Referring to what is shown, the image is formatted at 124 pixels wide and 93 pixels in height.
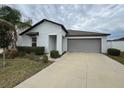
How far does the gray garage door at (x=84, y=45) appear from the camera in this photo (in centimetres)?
2356

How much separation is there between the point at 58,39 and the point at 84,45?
6730 millimetres

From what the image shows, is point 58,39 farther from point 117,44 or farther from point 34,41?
point 117,44

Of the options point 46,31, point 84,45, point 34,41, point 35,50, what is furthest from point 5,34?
point 84,45

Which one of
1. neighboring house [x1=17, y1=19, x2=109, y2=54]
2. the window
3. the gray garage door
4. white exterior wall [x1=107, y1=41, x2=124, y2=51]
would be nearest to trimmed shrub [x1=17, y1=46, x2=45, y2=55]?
neighboring house [x1=17, y1=19, x2=109, y2=54]

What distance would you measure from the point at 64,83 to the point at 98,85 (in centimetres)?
138

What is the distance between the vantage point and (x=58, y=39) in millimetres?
18594

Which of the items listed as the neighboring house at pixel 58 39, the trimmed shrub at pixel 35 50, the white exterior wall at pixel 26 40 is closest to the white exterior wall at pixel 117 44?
the neighboring house at pixel 58 39

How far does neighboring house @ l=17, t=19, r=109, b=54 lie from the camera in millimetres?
19141

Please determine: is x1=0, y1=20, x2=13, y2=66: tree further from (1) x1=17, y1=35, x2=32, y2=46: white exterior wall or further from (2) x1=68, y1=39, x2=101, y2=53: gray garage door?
(2) x1=68, y1=39, x2=101, y2=53: gray garage door

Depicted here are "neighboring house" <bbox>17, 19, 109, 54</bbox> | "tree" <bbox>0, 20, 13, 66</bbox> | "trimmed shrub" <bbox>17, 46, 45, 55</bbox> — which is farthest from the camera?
"neighboring house" <bbox>17, 19, 109, 54</bbox>

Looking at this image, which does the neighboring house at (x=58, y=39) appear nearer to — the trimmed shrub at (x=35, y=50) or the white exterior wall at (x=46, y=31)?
the white exterior wall at (x=46, y=31)

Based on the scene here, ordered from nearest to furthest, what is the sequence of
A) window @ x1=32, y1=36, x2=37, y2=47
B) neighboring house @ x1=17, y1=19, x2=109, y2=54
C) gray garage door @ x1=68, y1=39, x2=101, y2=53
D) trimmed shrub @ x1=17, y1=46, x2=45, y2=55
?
trimmed shrub @ x1=17, y1=46, x2=45, y2=55 → neighboring house @ x1=17, y1=19, x2=109, y2=54 → window @ x1=32, y1=36, x2=37, y2=47 → gray garage door @ x1=68, y1=39, x2=101, y2=53

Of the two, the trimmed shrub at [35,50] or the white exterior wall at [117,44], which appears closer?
the trimmed shrub at [35,50]

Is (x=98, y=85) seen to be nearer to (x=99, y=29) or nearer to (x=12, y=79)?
(x=12, y=79)
